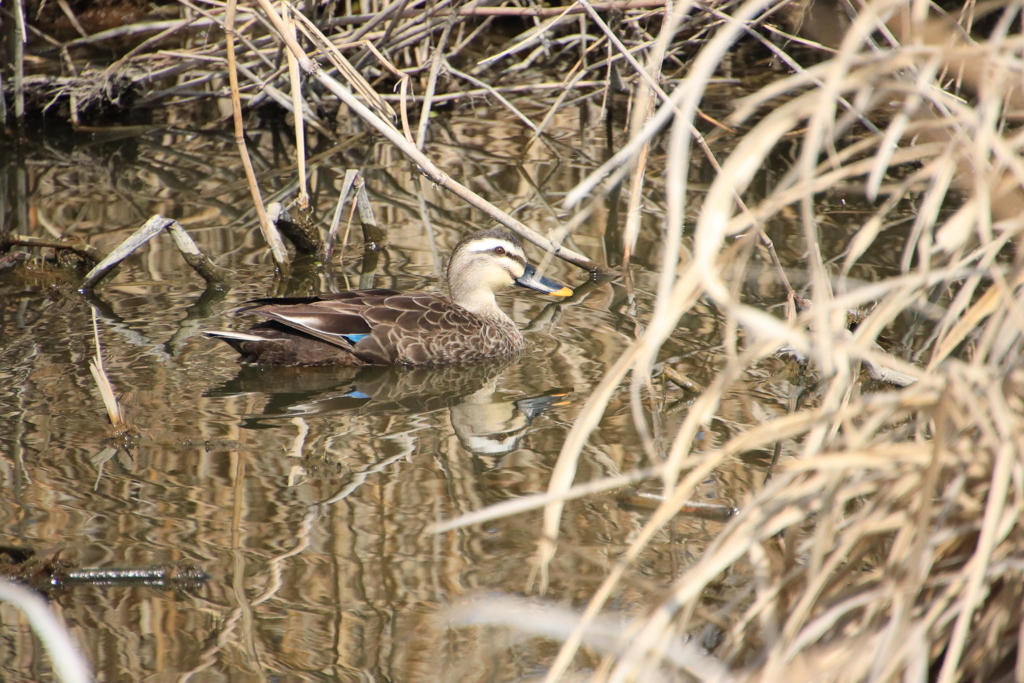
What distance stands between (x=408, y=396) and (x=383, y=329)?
0.49 m

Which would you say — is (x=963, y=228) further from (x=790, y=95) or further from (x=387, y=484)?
(x=790, y=95)

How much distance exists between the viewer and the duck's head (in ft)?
23.7

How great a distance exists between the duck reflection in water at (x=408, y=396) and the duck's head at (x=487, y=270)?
2.07 ft

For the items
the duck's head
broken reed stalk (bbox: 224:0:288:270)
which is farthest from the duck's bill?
broken reed stalk (bbox: 224:0:288:270)

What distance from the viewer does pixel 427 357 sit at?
6.73m

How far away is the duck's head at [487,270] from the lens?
7.23 metres

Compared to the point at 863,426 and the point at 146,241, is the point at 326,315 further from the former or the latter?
the point at 863,426

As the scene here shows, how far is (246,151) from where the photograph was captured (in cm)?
668

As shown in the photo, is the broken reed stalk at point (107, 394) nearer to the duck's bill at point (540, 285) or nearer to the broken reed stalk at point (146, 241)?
the broken reed stalk at point (146, 241)

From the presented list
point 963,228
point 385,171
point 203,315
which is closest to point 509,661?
point 963,228

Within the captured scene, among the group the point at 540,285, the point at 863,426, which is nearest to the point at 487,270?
the point at 540,285

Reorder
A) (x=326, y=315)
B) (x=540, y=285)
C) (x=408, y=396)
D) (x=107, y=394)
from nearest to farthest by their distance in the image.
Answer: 1. (x=107, y=394)
2. (x=408, y=396)
3. (x=326, y=315)
4. (x=540, y=285)

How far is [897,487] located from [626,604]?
1790 millimetres

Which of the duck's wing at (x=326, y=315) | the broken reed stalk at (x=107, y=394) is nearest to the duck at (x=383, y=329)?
the duck's wing at (x=326, y=315)
